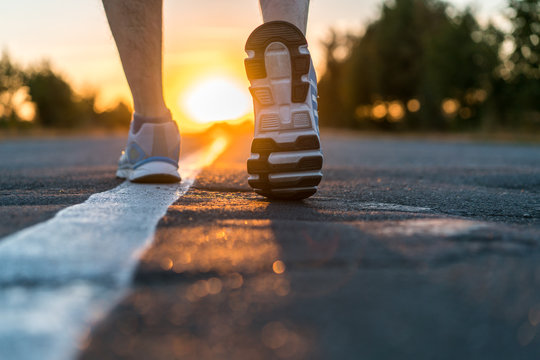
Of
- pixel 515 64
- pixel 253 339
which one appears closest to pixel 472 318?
pixel 253 339

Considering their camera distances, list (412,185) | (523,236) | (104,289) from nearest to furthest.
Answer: (104,289) → (523,236) → (412,185)

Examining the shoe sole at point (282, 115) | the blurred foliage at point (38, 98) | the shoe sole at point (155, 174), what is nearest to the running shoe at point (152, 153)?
the shoe sole at point (155, 174)

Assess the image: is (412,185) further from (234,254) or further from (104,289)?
(104,289)

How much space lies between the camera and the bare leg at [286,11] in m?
2.07

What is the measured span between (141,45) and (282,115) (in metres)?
0.92

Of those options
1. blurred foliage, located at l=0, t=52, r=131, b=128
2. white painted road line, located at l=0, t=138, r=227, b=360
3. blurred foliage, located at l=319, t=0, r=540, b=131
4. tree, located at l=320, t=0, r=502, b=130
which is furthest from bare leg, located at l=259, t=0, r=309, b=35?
blurred foliage, located at l=0, t=52, r=131, b=128

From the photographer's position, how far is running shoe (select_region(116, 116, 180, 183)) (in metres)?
2.36

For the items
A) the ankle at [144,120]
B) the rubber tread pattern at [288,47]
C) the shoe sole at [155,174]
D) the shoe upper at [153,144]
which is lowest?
the shoe sole at [155,174]

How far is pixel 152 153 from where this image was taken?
249 cm

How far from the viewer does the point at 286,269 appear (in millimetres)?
1012

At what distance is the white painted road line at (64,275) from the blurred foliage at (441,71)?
61.4 ft

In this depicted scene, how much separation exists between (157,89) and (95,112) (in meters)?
66.1

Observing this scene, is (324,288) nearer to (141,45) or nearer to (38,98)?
(141,45)

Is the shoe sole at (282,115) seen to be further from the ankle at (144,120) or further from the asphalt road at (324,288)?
the ankle at (144,120)
